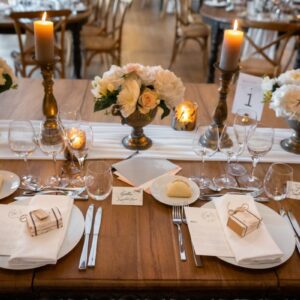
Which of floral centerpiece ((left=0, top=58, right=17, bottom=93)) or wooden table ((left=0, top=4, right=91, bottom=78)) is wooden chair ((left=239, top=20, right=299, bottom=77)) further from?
floral centerpiece ((left=0, top=58, right=17, bottom=93))

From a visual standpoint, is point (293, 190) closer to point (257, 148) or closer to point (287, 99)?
point (257, 148)

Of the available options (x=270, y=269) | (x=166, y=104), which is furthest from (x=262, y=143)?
(x=270, y=269)

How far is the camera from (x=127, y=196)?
1.04 m

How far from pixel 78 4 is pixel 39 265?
10.5 ft

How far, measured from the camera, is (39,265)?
79cm

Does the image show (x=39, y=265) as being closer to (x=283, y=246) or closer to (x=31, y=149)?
(x=31, y=149)

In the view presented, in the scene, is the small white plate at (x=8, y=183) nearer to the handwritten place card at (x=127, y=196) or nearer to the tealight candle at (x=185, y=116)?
the handwritten place card at (x=127, y=196)

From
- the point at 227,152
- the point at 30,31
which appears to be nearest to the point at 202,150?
the point at 227,152

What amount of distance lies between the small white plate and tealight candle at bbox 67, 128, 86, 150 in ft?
0.64

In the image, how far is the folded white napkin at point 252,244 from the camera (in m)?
0.82

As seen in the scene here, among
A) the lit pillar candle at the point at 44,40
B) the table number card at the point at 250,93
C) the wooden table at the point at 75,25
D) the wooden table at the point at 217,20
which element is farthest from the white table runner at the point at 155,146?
the wooden table at the point at 217,20

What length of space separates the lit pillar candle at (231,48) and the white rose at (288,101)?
7.2 inches

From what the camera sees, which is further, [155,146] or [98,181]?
[155,146]

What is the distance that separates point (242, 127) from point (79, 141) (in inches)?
23.2
